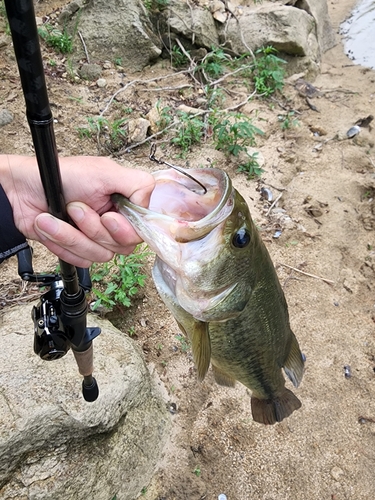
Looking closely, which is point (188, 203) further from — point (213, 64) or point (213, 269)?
point (213, 64)

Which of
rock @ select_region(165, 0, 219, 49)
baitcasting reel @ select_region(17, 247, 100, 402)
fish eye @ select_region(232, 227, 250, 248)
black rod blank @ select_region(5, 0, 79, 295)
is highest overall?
black rod blank @ select_region(5, 0, 79, 295)

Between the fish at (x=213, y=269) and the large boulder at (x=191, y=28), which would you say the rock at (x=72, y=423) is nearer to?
the fish at (x=213, y=269)

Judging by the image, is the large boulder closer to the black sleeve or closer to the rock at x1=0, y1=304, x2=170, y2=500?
the rock at x1=0, y1=304, x2=170, y2=500

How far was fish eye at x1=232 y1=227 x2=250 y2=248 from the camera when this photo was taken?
1.54m

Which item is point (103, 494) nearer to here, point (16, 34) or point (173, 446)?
point (173, 446)

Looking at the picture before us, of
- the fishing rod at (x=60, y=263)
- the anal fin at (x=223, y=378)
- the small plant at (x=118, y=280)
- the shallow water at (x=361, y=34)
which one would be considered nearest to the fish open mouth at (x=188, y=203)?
the fishing rod at (x=60, y=263)

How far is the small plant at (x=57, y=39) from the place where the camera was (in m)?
5.08

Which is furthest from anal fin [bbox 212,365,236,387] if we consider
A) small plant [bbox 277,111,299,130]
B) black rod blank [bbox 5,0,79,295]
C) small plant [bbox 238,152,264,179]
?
small plant [bbox 277,111,299,130]

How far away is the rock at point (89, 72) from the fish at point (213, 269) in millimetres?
4000

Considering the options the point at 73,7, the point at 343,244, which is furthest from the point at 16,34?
the point at 73,7

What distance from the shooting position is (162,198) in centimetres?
154

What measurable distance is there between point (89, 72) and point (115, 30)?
776 mm

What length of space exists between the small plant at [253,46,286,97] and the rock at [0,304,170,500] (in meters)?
3.99

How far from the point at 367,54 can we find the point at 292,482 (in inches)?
274
